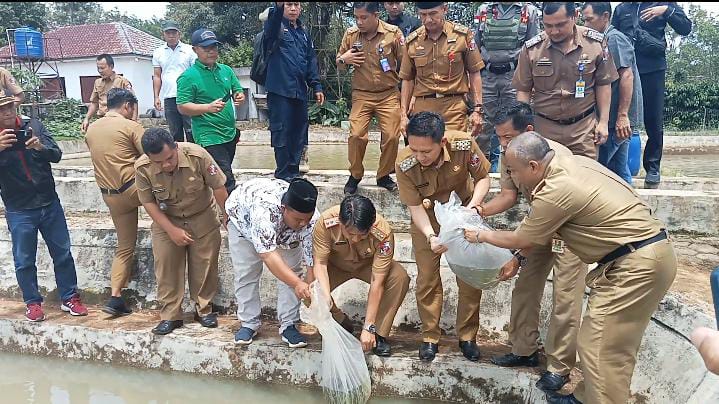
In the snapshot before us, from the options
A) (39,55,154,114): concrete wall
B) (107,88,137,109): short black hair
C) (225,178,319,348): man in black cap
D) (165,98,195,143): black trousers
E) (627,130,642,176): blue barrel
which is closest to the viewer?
(225,178,319,348): man in black cap

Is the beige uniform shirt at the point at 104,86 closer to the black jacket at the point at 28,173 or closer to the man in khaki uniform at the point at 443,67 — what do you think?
the black jacket at the point at 28,173

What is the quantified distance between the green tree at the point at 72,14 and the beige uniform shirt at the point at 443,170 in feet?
139

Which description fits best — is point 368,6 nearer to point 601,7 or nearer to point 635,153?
point 601,7

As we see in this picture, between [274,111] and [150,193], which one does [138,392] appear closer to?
[150,193]

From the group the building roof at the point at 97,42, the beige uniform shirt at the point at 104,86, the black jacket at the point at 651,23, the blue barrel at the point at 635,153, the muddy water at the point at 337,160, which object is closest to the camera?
the black jacket at the point at 651,23

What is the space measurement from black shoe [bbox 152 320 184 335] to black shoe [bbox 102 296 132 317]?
60 centimetres

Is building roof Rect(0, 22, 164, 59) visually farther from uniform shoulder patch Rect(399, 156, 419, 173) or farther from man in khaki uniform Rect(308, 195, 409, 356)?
uniform shoulder patch Rect(399, 156, 419, 173)

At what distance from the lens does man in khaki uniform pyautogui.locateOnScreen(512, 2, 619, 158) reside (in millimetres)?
3770

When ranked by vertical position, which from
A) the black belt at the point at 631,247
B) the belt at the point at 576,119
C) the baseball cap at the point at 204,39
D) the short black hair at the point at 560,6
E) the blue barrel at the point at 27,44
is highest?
the blue barrel at the point at 27,44

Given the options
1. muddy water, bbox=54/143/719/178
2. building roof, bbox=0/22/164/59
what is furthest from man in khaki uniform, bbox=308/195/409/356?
building roof, bbox=0/22/164/59

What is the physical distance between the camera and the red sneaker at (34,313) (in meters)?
4.20

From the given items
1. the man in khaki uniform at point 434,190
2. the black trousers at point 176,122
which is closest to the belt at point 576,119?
the man in khaki uniform at point 434,190

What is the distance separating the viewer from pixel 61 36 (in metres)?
25.4

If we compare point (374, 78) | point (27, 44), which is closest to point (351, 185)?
point (374, 78)
